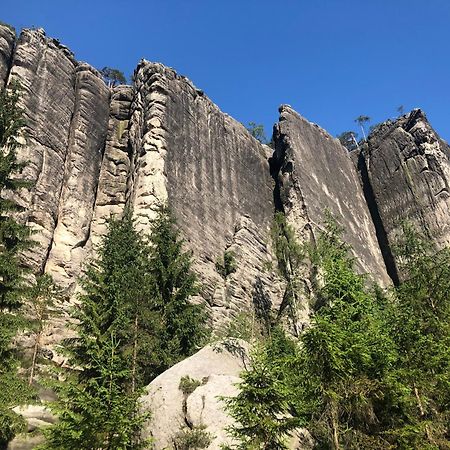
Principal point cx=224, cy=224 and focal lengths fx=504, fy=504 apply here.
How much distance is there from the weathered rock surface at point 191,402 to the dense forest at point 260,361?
686 mm

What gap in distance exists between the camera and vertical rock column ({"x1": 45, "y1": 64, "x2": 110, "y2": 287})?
32.9m

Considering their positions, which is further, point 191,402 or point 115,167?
point 115,167

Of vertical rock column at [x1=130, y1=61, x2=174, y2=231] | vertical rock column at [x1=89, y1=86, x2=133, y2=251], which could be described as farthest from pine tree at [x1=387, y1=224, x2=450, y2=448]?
vertical rock column at [x1=89, y1=86, x2=133, y2=251]

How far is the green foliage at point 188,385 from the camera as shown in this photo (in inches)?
591

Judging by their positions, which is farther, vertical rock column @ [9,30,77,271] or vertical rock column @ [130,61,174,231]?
vertical rock column @ [130,61,174,231]

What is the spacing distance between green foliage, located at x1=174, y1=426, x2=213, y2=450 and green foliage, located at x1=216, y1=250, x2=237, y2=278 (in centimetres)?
2286

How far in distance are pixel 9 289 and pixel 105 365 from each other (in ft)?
18.7

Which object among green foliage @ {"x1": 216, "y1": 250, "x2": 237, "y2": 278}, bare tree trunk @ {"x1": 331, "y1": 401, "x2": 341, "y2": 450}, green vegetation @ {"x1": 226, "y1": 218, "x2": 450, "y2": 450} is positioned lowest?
bare tree trunk @ {"x1": 331, "y1": 401, "x2": 341, "y2": 450}

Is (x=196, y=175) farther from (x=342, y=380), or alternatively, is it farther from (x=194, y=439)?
(x=342, y=380)

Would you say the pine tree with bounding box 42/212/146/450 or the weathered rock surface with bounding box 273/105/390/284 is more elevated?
the weathered rock surface with bounding box 273/105/390/284

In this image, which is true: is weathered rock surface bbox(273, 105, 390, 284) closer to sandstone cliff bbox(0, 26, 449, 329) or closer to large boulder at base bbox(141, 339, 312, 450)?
sandstone cliff bbox(0, 26, 449, 329)

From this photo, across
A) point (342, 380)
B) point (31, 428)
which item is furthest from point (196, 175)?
point (342, 380)

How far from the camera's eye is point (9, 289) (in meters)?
17.2

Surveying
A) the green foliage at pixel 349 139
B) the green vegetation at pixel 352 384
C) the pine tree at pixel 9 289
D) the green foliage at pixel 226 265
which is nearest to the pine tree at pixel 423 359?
the green vegetation at pixel 352 384
